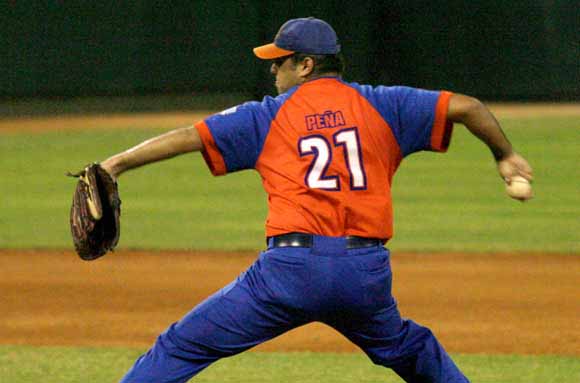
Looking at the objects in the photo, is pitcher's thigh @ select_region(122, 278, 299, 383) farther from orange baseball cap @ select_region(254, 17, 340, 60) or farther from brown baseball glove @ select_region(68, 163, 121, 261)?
orange baseball cap @ select_region(254, 17, 340, 60)

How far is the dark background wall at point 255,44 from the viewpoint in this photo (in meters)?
21.8

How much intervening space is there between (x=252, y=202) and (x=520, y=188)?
29.3 ft

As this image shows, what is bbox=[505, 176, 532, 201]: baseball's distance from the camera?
12.6 feet

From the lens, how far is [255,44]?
23.3 m

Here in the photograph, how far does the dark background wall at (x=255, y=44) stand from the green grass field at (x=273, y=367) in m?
16.2

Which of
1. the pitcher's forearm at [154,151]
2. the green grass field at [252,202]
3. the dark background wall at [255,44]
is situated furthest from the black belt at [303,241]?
the dark background wall at [255,44]

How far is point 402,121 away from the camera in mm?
3916

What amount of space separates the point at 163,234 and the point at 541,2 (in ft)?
42.8

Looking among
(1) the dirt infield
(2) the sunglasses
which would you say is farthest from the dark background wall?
(2) the sunglasses

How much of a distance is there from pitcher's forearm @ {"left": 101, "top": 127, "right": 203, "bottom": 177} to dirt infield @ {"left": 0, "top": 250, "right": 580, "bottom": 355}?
9.19 ft

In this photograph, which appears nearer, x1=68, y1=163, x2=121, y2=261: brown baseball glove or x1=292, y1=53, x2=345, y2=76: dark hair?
x1=68, y1=163, x2=121, y2=261: brown baseball glove

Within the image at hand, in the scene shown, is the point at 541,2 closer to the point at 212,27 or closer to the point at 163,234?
the point at 212,27

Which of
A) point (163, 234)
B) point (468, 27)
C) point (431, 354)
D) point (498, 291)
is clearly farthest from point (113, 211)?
point (468, 27)

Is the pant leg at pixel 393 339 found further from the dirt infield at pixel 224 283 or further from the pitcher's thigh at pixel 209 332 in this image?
the dirt infield at pixel 224 283
